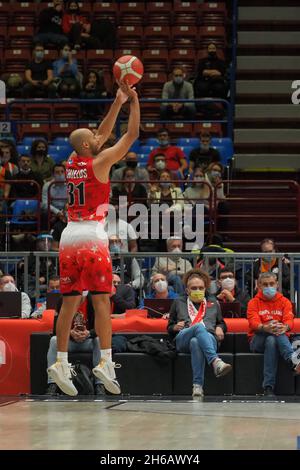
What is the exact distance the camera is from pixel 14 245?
16906 mm

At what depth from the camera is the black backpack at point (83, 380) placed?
491 inches

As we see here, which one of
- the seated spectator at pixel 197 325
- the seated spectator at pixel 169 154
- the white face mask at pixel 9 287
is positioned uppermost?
the seated spectator at pixel 169 154

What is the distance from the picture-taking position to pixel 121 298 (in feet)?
44.8

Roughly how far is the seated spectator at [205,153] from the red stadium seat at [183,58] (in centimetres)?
358

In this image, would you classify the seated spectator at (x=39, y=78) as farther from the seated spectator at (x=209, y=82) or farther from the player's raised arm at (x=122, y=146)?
the player's raised arm at (x=122, y=146)

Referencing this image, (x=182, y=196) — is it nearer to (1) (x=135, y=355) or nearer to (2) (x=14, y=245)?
(2) (x=14, y=245)

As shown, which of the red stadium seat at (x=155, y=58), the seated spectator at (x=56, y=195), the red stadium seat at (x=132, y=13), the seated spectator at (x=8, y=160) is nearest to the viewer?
→ the seated spectator at (x=56, y=195)

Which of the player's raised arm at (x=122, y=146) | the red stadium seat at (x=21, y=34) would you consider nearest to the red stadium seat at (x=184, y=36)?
the red stadium seat at (x=21, y=34)

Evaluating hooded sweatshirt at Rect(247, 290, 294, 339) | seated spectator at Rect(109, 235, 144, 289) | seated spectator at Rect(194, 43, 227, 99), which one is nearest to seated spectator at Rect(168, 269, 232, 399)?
hooded sweatshirt at Rect(247, 290, 294, 339)

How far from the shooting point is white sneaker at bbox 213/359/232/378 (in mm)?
12039

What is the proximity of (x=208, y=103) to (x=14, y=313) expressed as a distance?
26.6 ft

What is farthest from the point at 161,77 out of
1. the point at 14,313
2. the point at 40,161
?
the point at 14,313

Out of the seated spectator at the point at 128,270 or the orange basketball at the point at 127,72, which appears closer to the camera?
the orange basketball at the point at 127,72

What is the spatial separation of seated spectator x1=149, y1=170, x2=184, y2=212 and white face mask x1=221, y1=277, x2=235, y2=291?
278 cm
